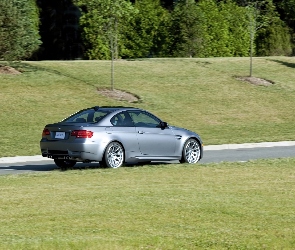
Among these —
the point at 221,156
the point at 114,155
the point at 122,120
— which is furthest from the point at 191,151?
the point at 221,156

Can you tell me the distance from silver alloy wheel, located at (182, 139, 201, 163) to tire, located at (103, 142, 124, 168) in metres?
1.92

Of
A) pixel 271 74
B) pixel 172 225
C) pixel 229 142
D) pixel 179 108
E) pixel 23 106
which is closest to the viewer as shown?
pixel 172 225

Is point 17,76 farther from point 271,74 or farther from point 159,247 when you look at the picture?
point 159,247

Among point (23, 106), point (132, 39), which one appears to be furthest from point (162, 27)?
point (23, 106)

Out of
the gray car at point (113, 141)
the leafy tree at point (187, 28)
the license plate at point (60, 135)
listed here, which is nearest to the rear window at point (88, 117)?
the gray car at point (113, 141)

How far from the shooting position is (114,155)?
1872cm

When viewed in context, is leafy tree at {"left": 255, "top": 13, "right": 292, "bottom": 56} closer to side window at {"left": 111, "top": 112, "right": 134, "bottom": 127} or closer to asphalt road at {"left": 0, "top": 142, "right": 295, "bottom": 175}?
asphalt road at {"left": 0, "top": 142, "right": 295, "bottom": 175}

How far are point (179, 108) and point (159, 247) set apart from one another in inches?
1056

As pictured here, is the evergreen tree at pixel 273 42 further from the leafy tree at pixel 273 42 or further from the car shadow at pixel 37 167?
the car shadow at pixel 37 167

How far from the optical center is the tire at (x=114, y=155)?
18.5m

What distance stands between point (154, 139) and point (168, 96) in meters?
18.2

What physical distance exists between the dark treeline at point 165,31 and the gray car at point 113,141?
2137cm

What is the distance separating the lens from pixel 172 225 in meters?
10.3

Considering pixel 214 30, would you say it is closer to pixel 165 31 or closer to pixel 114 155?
pixel 165 31
